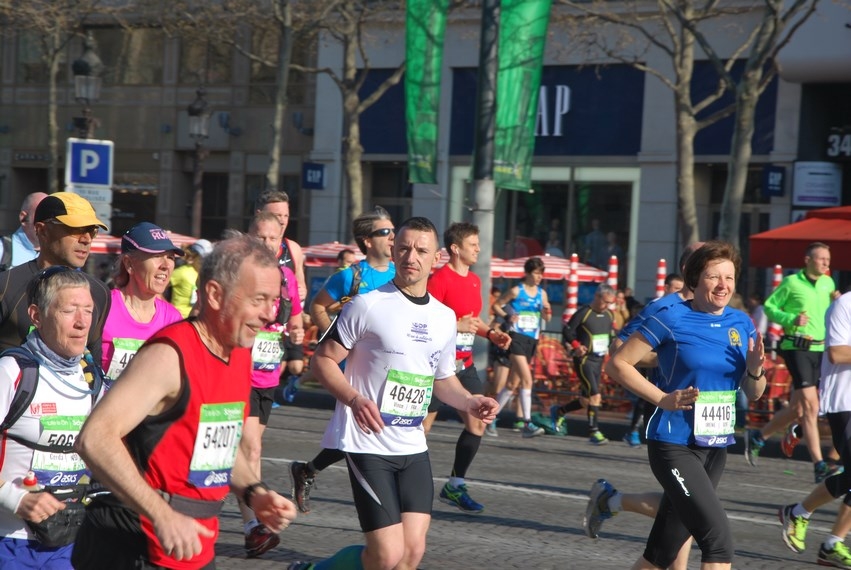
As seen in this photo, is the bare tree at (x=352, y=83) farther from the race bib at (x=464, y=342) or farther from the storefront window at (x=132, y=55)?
the race bib at (x=464, y=342)

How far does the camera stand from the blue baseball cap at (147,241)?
5727mm

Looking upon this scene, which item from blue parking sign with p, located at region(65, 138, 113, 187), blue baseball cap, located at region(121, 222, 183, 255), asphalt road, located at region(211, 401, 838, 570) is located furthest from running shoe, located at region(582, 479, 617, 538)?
blue parking sign with p, located at region(65, 138, 113, 187)

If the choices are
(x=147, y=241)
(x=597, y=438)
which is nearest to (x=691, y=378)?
(x=147, y=241)

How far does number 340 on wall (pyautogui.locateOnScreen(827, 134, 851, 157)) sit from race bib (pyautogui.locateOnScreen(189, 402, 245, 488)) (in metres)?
21.1

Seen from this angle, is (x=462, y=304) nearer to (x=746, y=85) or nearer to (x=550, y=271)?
(x=746, y=85)

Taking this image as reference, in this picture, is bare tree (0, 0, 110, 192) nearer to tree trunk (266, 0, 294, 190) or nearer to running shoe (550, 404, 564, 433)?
tree trunk (266, 0, 294, 190)

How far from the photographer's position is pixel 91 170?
13414 millimetres

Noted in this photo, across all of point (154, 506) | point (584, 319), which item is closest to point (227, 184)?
point (584, 319)

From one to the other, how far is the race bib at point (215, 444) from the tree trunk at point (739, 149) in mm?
16185

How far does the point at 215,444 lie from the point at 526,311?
10.8 metres

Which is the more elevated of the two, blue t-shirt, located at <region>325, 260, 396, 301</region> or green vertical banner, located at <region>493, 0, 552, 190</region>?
green vertical banner, located at <region>493, 0, 552, 190</region>

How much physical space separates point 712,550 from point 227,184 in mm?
27802

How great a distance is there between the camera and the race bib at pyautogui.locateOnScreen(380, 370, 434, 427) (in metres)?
5.59

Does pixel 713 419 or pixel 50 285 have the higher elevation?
pixel 50 285
